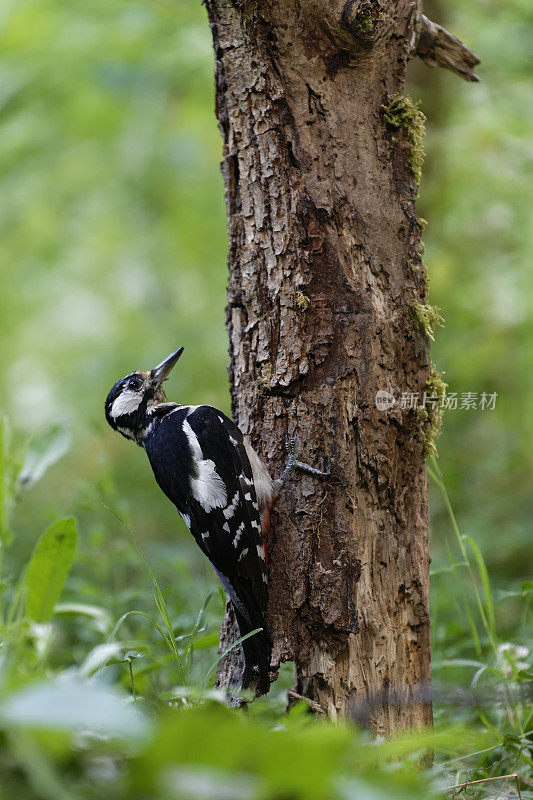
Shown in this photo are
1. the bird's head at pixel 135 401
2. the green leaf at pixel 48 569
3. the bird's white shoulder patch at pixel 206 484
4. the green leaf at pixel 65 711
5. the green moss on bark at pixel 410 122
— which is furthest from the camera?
the bird's head at pixel 135 401

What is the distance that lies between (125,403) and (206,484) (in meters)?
0.72

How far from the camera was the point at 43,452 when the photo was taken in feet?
9.44

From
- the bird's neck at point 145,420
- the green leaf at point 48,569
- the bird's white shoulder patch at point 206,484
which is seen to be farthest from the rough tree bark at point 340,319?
the bird's neck at point 145,420

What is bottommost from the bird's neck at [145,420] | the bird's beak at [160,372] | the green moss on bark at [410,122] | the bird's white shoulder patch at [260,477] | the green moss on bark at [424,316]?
the bird's white shoulder patch at [260,477]

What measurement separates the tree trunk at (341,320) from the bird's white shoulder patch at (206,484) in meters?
→ 0.36

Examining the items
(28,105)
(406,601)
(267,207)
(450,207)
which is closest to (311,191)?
(267,207)

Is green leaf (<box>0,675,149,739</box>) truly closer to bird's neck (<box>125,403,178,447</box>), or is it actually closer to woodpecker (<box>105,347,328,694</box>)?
woodpecker (<box>105,347,328,694</box>)

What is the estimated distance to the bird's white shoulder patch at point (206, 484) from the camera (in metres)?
2.54

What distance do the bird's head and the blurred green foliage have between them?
7.1 inches

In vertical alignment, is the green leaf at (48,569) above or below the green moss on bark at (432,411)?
below

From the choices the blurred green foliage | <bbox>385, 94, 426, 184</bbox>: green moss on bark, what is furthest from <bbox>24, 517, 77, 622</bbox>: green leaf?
<bbox>385, 94, 426, 184</bbox>: green moss on bark

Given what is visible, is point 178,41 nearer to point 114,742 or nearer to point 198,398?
point 198,398

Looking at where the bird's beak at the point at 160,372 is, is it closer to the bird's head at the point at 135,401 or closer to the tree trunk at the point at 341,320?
the bird's head at the point at 135,401

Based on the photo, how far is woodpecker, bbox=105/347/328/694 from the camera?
2197 millimetres
